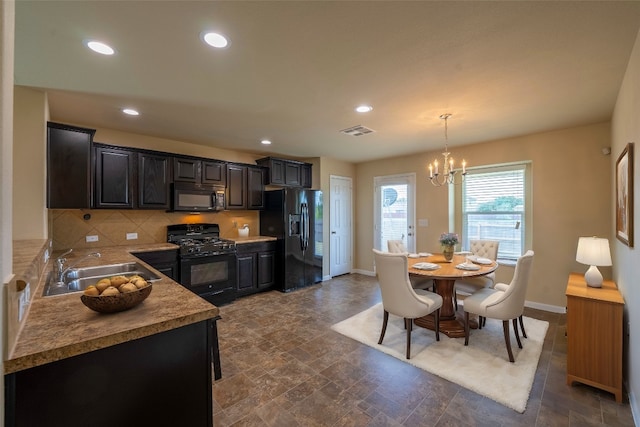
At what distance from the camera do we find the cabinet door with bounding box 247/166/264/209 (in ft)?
16.0

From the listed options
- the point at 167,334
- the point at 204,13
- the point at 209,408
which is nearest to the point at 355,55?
the point at 204,13

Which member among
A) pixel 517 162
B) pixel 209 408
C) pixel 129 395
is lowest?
pixel 209 408

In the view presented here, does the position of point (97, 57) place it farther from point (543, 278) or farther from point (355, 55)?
point (543, 278)

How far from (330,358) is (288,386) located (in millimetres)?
547

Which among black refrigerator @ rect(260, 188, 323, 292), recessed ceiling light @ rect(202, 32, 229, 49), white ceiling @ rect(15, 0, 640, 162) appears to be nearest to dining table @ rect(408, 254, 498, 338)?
white ceiling @ rect(15, 0, 640, 162)

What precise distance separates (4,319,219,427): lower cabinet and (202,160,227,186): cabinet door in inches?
134

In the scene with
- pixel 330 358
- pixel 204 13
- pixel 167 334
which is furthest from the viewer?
pixel 330 358

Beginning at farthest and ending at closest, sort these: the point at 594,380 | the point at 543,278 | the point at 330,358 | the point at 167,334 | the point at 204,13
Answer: the point at 543,278 → the point at 330,358 → the point at 594,380 → the point at 204,13 → the point at 167,334

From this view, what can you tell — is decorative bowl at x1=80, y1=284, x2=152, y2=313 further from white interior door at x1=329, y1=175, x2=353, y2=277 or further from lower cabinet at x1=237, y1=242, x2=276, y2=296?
white interior door at x1=329, y1=175, x2=353, y2=277

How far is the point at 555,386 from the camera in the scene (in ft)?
7.16

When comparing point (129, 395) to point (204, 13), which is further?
point (204, 13)

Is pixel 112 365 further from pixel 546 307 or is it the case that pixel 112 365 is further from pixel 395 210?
pixel 395 210

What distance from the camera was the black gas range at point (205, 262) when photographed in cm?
379

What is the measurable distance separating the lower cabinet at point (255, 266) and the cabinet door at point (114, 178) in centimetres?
168
